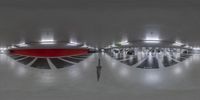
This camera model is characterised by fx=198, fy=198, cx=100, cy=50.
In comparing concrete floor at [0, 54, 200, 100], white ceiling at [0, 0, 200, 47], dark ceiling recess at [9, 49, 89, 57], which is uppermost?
white ceiling at [0, 0, 200, 47]

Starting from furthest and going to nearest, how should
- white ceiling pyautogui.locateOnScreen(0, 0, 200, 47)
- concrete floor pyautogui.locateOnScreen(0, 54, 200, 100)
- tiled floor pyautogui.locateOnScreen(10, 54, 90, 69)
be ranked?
tiled floor pyautogui.locateOnScreen(10, 54, 90, 69) → concrete floor pyautogui.locateOnScreen(0, 54, 200, 100) → white ceiling pyautogui.locateOnScreen(0, 0, 200, 47)

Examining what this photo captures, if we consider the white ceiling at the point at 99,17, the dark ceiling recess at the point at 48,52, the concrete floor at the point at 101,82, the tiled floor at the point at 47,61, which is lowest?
the concrete floor at the point at 101,82

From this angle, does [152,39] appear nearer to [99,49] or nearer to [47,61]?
[99,49]

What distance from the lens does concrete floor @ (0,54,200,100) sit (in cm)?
154

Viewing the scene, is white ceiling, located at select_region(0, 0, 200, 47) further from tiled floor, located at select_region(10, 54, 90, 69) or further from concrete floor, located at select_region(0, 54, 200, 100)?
tiled floor, located at select_region(10, 54, 90, 69)

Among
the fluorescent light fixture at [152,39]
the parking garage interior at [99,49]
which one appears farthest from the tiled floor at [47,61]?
the fluorescent light fixture at [152,39]

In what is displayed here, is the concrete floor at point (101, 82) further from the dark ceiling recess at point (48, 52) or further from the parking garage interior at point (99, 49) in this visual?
the dark ceiling recess at point (48, 52)

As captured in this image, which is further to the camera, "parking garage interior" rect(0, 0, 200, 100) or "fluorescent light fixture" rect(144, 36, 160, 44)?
"fluorescent light fixture" rect(144, 36, 160, 44)

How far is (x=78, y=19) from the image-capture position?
91cm

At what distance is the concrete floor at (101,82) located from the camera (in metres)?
1.54

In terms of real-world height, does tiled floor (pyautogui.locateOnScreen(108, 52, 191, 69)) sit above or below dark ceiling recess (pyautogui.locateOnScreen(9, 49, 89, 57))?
below

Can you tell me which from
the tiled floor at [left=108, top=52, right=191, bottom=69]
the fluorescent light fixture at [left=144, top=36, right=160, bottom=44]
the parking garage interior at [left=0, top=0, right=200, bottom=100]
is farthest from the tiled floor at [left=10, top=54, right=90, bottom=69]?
the fluorescent light fixture at [left=144, top=36, right=160, bottom=44]

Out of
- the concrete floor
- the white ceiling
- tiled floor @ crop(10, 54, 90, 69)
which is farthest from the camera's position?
tiled floor @ crop(10, 54, 90, 69)

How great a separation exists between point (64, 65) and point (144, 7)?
61.3 inches
